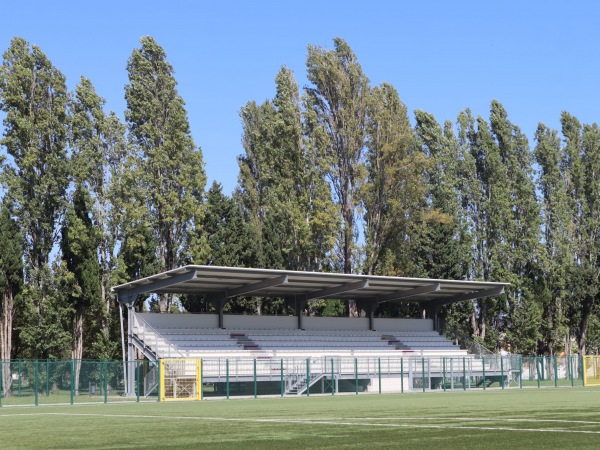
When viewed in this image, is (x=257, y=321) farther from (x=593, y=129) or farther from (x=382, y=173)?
(x=593, y=129)

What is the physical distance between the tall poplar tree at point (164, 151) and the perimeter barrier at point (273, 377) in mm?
12341

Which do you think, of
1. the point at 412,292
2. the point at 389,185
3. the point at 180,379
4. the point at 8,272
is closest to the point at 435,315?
the point at 412,292

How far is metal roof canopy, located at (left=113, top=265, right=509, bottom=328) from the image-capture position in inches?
1671

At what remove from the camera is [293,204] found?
5578cm

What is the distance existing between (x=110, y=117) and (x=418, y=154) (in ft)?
63.4

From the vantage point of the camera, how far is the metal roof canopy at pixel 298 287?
139 ft

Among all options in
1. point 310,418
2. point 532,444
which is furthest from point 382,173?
point 532,444

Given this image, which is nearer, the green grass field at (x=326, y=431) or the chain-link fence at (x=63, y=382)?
the green grass field at (x=326, y=431)

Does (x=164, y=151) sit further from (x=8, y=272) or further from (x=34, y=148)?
(x=8, y=272)

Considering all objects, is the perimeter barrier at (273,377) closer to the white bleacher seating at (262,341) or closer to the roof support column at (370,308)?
the white bleacher seating at (262,341)

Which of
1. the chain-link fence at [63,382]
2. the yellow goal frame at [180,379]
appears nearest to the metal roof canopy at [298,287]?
the yellow goal frame at [180,379]

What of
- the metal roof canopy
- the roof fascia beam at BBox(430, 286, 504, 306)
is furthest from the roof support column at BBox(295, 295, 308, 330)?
the roof fascia beam at BBox(430, 286, 504, 306)

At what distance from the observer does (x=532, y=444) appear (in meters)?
12.2

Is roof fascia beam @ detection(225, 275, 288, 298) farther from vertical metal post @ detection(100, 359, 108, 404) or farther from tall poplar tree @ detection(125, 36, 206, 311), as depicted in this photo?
vertical metal post @ detection(100, 359, 108, 404)
